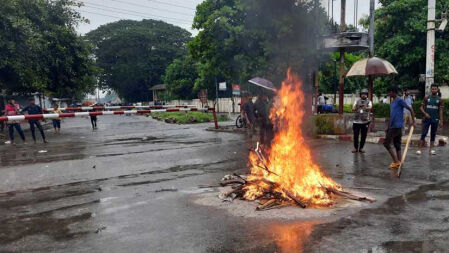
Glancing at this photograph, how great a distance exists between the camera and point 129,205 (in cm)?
570

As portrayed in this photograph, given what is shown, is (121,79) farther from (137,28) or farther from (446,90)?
(446,90)

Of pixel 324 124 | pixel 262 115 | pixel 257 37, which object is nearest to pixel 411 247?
pixel 262 115

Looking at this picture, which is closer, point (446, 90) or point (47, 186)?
point (47, 186)

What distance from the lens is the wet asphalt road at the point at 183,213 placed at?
4066 millimetres

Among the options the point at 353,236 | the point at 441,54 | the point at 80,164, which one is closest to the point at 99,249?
the point at 353,236

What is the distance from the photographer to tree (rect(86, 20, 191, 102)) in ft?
220

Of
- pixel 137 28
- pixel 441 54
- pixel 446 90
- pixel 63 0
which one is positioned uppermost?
pixel 137 28

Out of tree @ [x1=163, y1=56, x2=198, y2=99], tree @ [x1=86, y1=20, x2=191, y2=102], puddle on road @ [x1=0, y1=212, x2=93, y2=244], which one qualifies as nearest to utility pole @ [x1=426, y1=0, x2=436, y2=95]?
puddle on road @ [x1=0, y1=212, x2=93, y2=244]

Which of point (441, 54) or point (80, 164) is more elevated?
point (441, 54)

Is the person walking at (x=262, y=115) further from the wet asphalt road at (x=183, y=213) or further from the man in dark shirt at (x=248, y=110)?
the man in dark shirt at (x=248, y=110)

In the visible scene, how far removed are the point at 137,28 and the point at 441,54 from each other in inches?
2238

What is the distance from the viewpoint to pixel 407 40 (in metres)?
23.3

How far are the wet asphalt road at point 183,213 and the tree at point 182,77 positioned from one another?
46.2 m

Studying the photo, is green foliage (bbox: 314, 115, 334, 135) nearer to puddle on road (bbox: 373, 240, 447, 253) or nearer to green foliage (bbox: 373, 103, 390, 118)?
puddle on road (bbox: 373, 240, 447, 253)
